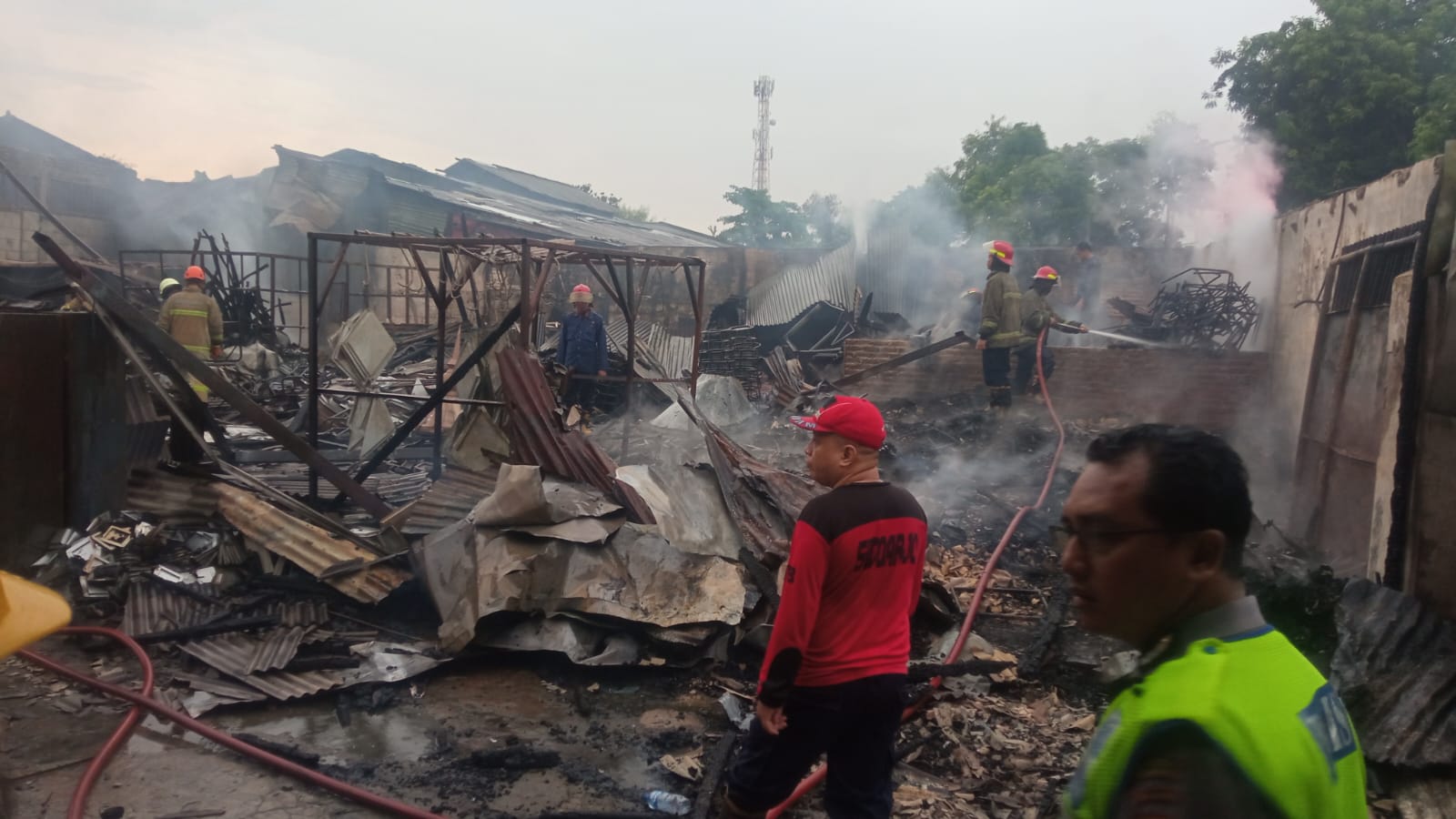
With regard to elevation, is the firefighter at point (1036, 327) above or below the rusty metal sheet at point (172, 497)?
above

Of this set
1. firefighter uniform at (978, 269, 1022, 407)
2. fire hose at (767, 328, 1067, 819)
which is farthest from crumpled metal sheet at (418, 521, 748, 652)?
firefighter uniform at (978, 269, 1022, 407)

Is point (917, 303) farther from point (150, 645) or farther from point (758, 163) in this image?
point (758, 163)

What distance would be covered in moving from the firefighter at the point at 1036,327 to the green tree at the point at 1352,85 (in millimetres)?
10235

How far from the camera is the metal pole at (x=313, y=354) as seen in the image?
6.52 meters

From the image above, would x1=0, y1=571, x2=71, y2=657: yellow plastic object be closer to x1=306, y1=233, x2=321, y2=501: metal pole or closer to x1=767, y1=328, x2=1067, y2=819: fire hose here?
x1=767, y1=328, x2=1067, y2=819: fire hose

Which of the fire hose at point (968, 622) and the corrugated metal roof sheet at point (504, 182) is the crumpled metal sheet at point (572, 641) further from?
the corrugated metal roof sheet at point (504, 182)

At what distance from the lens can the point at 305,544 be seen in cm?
559

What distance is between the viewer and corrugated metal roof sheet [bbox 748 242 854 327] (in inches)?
651

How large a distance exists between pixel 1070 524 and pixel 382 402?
369 inches

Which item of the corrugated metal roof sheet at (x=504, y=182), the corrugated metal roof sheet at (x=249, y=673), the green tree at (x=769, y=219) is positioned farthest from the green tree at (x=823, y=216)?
the corrugated metal roof sheet at (x=249, y=673)

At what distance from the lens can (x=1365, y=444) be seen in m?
6.10

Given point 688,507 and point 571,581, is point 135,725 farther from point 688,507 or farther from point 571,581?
point 688,507

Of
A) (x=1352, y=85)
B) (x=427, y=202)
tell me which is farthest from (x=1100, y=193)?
(x=427, y=202)

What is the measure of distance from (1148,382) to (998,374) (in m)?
1.85
